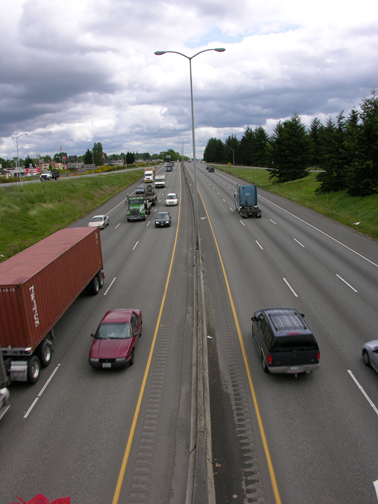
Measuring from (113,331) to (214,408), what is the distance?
15.4 ft

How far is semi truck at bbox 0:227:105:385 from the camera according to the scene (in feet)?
35.1

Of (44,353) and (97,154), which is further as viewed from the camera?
(97,154)

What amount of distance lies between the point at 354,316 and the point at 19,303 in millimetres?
13396

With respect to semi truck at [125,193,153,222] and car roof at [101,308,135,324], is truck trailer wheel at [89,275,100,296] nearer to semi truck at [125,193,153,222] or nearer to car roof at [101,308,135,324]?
car roof at [101,308,135,324]

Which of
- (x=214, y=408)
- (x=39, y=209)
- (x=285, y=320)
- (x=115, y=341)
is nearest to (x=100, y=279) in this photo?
(x=115, y=341)

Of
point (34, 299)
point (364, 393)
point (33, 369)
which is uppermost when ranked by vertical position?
point (34, 299)

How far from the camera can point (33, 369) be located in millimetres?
11375

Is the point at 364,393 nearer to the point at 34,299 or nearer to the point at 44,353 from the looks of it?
the point at 44,353

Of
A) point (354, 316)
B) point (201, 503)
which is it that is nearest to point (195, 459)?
point (201, 503)

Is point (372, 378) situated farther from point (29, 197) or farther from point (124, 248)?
point (29, 197)

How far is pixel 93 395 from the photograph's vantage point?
10.8 meters

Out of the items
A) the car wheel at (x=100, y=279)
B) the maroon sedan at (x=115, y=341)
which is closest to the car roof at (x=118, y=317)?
the maroon sedan at (x=115, y=341)

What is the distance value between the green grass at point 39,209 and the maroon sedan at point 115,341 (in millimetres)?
17067

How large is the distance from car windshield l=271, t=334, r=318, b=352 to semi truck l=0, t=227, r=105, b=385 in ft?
25.5
